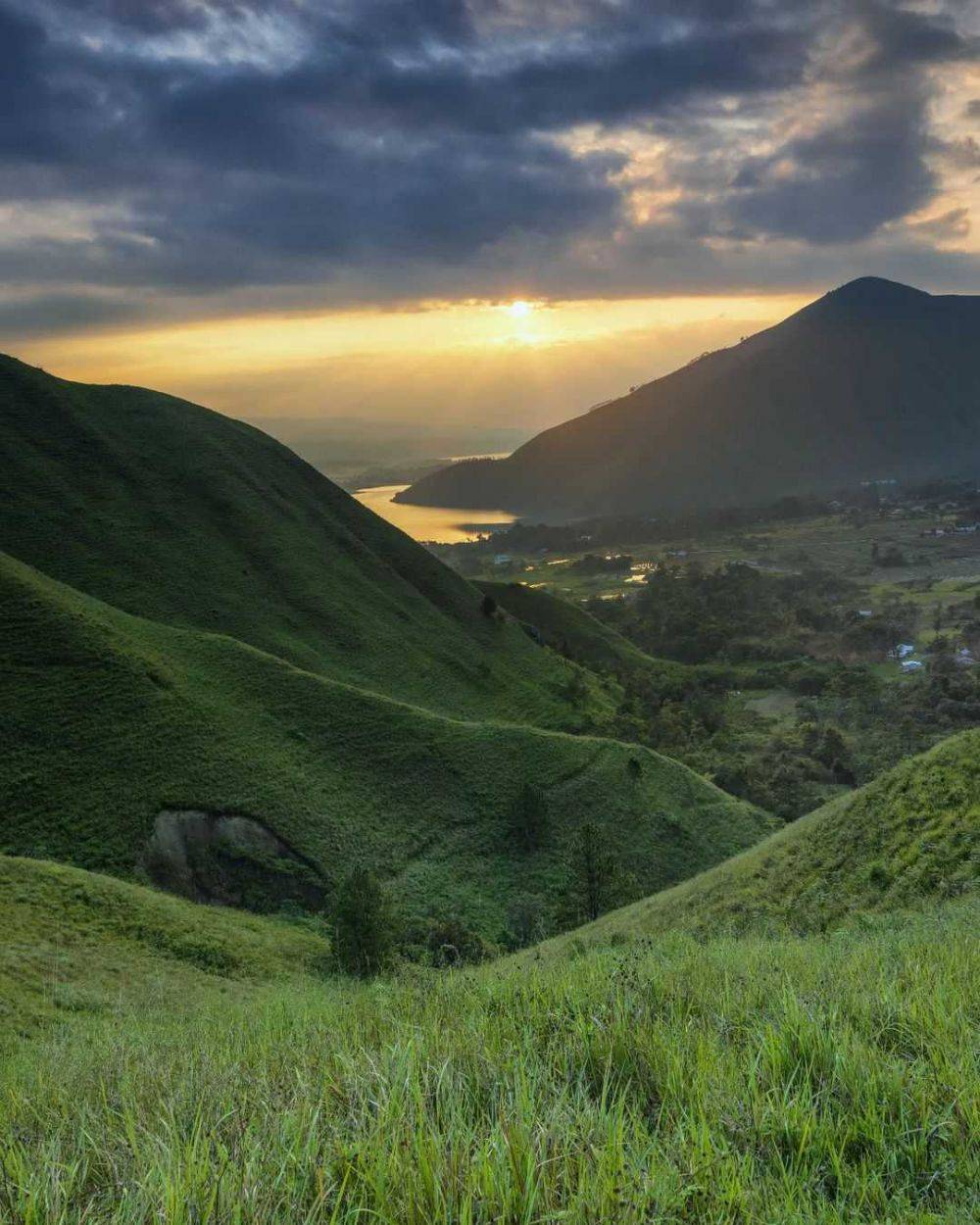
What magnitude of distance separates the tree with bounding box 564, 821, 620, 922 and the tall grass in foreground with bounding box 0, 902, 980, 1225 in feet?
120

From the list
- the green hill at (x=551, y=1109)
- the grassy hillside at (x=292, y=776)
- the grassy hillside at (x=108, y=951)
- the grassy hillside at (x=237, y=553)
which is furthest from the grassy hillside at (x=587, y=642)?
the green hill at (x=551, y=1109)

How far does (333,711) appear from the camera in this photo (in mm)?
57781

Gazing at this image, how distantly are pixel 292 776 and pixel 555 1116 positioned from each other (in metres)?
48.5

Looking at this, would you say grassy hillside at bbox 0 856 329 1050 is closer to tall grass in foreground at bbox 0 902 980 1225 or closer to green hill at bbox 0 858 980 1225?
green hill at bbox 0 858 980 1225

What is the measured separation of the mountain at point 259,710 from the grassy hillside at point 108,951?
33.0ft

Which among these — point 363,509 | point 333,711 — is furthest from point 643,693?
point 333,711

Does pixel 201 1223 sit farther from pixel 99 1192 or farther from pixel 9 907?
pixel 9 907

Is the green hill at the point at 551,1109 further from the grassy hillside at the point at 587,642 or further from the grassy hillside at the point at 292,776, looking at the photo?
the grassy hillside at the point at 587,642

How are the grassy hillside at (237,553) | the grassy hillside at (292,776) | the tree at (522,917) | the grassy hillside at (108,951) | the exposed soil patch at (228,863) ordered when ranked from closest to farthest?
the grassy hillside at (108,951) → the tree at (522,917) → the exposed soil patch at (228,863) → the grassy hillside at (292,776) → the grassy hillside at (237,553)

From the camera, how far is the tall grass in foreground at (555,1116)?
2.63m

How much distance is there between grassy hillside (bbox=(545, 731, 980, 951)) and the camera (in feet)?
54.4

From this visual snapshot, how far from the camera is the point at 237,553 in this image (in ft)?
291

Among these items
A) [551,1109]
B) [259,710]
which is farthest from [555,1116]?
[259,710]

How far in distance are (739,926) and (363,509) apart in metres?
101
